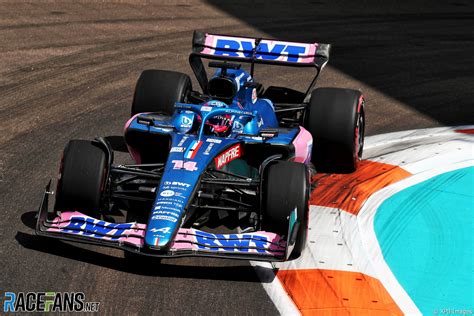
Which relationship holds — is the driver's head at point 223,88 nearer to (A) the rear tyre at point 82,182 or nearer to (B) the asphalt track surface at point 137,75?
(B) the asphalt track surface at point 137,75

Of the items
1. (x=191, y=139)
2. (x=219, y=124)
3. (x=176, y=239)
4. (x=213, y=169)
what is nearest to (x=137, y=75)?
(x=219, y=124)

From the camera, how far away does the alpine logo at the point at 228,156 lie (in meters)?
7.80

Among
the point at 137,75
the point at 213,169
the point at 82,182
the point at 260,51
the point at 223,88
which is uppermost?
the point at 260,51

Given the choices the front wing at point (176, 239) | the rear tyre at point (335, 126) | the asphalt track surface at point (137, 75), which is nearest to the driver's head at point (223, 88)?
the rear tyre at point (335, 126)

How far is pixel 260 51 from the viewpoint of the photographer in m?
9.84

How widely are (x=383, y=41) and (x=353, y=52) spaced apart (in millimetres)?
1068

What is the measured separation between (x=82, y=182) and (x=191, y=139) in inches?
41.2

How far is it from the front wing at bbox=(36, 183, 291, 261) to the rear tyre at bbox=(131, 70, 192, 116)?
8.46 feet

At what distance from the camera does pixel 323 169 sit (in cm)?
941

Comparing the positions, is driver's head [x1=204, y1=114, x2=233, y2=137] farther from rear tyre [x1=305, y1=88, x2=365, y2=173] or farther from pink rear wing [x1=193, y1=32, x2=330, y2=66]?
pink rear wing [x1=193, y1=32, x2=330, y2=66]

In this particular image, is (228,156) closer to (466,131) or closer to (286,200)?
(286,200)

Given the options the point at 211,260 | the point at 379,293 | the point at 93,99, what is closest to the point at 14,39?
the point at 93,99

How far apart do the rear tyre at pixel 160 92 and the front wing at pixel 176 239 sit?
258 cm

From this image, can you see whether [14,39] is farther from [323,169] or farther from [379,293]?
[379,293]
